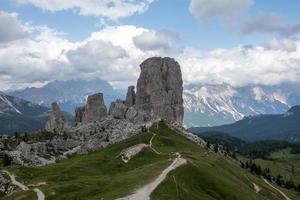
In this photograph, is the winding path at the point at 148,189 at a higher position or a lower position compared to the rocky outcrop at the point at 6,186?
higher

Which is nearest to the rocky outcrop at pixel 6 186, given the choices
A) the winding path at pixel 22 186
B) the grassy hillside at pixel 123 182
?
the winding path at pixel 22 186

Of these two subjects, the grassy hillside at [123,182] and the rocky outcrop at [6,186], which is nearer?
the grassy hillside at [123,182]

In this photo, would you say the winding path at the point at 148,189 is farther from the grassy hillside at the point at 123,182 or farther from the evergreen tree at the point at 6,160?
the evergreen tree at the point at 6,160

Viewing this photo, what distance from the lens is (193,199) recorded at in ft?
401

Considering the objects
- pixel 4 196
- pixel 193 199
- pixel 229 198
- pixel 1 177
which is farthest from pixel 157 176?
pixel 1 177

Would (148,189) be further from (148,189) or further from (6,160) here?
(6,160)

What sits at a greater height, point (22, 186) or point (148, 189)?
point (148, 189)

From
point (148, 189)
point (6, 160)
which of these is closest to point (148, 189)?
point (148, 189)

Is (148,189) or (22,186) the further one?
(22,186)

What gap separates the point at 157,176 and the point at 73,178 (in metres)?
35.9

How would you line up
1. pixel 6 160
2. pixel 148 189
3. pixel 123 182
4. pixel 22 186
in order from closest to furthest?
pixel 148 189, pixel 123 182, pixel 22 186, pixel 6 160

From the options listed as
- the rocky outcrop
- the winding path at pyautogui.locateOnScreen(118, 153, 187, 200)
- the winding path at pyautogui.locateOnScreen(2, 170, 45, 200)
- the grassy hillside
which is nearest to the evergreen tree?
the grassy hillside

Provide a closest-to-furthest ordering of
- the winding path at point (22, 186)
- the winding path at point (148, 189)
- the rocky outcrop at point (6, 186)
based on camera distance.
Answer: the winding path at point (148, 189) → the winding path at point (22, 186) → the rocky outcrop at point (6, 186)

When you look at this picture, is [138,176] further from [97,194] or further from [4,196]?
[4,196]
